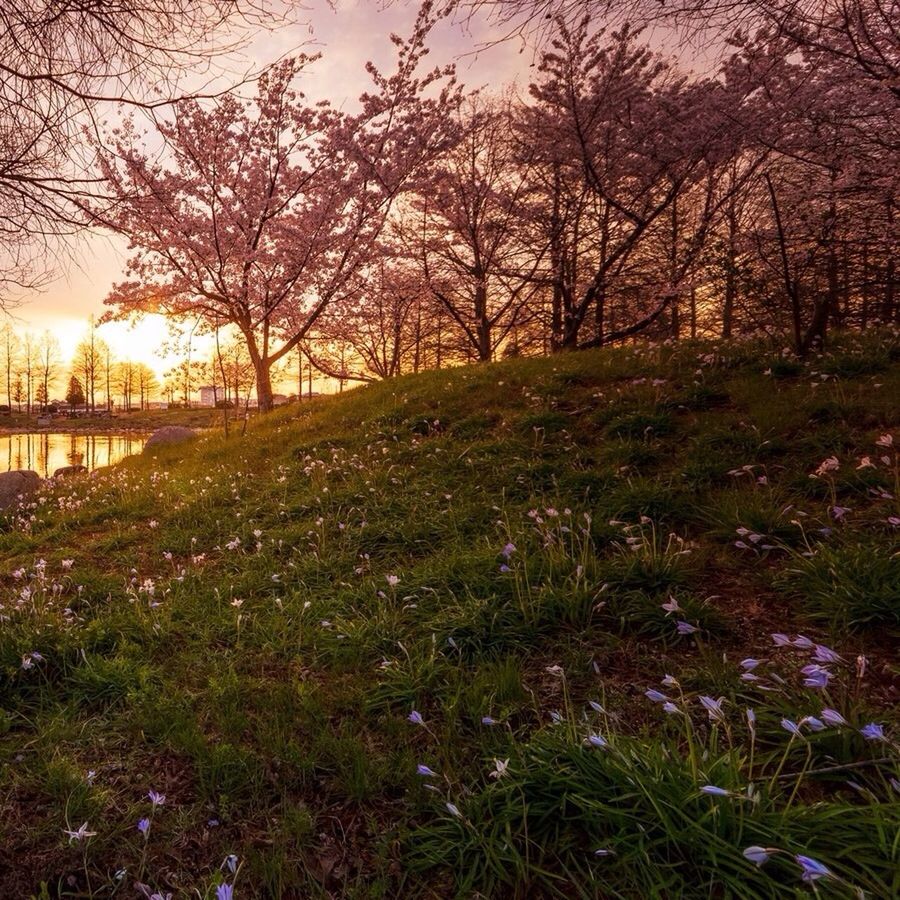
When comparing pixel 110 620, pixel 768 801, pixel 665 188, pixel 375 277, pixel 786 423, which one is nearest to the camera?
pixel 768 801

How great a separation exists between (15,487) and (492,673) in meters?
10.8

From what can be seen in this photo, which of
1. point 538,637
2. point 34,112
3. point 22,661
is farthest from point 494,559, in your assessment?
point 34,112

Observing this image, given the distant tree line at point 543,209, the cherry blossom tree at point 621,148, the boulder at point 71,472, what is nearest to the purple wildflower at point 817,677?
the distant tree line at point 543,209

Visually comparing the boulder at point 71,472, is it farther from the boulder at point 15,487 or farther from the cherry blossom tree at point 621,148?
the cherry blossom tree at point 621,148

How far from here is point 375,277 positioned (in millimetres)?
18906

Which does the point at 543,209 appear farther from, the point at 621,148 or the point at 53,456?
the point at 53,456

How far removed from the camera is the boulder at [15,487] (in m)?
8.87

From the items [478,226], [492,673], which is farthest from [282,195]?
[492,673]

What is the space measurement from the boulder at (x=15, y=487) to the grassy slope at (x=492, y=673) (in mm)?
3590

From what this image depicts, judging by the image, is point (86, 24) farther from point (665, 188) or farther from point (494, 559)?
point (665, 188)

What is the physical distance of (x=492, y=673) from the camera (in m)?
2.72

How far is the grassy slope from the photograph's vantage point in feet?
5.79

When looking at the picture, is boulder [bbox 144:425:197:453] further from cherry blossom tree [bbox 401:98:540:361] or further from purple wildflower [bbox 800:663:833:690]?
purple wildflower [bbox 800:663:833:690]

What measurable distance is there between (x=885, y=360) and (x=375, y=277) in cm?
1628
